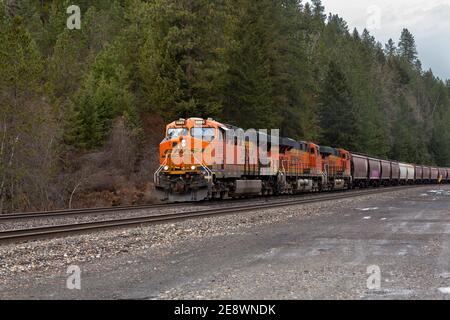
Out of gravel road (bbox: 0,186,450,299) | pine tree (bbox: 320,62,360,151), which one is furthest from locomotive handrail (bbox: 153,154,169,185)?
pine tree (bbox: 320,62,360,151)

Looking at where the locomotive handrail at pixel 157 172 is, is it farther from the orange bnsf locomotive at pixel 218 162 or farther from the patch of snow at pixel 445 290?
the patch of snow at pixel 445 290

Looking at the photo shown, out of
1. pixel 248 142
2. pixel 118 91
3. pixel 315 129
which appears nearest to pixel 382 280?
pixel 248 142

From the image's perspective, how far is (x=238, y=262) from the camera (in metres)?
9.45

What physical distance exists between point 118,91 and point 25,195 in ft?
50.8

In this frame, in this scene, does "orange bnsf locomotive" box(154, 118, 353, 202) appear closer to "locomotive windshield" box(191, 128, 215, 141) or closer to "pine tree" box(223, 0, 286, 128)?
"locomotive windshield" box(191, 128, 215, 141)

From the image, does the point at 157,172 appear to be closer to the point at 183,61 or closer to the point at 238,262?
the point at 238,262

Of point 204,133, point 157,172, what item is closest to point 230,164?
point 204,133

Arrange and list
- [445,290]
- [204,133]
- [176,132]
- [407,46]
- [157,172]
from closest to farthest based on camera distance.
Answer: [445,290]
[157,172]
[204,133]
[176,132]
[407,46]

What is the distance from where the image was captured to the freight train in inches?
912

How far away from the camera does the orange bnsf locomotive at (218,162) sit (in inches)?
910

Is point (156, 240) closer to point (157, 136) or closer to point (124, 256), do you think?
point (124, 256)

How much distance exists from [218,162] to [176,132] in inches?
97.9

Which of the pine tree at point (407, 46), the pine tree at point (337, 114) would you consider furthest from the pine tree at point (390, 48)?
the pine tree at point (337, 114)
